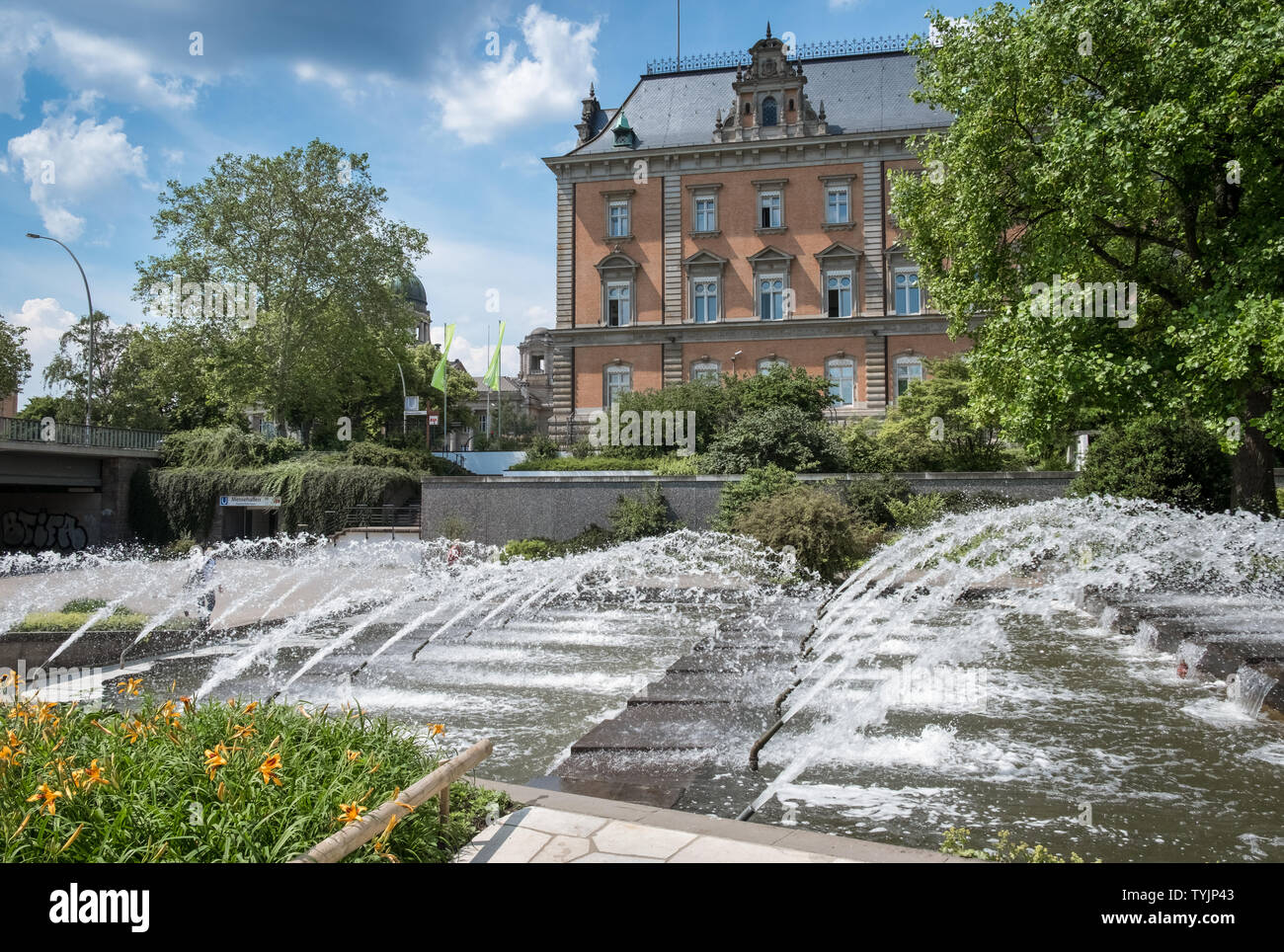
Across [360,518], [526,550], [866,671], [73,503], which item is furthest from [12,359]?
[866,671]

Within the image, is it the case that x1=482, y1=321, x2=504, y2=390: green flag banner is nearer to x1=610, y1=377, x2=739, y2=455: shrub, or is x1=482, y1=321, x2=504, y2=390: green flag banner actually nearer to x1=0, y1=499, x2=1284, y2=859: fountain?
x1=610, y1=377, x2=739, y2=455: shrub

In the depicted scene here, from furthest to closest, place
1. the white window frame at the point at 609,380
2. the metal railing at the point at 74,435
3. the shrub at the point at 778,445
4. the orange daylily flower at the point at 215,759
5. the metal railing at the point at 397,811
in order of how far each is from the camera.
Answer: the white window frame at the point at 609,380, the metal railing at the point at 74,435, the shrub at the point at 778,445, the orange daylily flower at the point at 215,759, the metal railing at the point at 397,811

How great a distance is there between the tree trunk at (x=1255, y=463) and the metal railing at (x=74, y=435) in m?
38.1

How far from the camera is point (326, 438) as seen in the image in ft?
152

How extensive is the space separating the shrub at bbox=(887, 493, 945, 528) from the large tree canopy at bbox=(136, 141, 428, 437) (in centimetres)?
2847

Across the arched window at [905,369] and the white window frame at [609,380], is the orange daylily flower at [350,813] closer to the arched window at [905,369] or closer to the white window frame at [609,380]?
the arched window at [905,369]

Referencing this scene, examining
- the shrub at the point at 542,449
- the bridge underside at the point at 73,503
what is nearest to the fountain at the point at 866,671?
the shrub at the point at 542,449

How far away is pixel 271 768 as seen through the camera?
4.56 metres

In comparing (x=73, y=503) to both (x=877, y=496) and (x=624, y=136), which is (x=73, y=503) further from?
(x=877, y=496)

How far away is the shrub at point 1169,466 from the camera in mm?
18547

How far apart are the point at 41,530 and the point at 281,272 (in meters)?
15.5

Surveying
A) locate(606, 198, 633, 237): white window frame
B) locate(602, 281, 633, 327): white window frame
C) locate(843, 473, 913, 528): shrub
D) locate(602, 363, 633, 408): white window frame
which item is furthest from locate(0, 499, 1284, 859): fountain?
locate(606, 198, 633, 237): white window frame

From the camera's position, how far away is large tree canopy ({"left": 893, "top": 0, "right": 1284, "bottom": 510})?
16.1 metres
